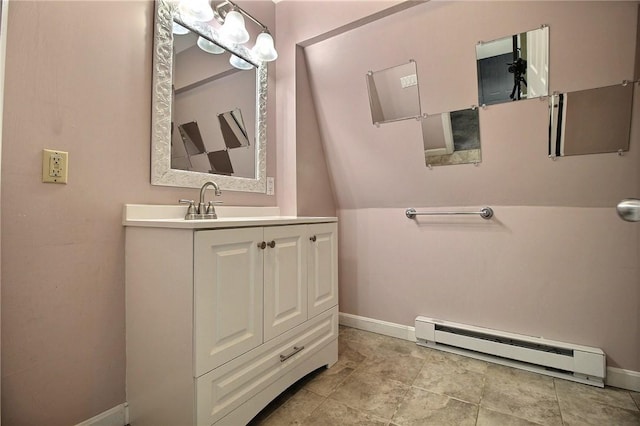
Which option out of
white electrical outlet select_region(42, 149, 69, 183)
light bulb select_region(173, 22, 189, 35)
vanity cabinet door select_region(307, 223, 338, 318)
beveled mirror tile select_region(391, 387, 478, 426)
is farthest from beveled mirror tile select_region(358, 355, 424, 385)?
light bulb select_region(173, 22, 189, 35)

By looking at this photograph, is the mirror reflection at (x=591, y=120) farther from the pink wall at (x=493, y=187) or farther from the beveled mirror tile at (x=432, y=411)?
the beveled mirror tile at (x=432, y=411)

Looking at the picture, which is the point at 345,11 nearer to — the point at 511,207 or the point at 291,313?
the point at 511,207

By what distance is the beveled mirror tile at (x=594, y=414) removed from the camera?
4.03 feet

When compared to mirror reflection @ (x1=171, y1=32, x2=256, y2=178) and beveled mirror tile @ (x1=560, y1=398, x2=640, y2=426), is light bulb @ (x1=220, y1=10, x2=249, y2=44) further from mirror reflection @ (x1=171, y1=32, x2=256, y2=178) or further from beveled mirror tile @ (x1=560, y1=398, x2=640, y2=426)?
beveled mirror tile @ (x1=560, y1=398, x2=640, y2=426)

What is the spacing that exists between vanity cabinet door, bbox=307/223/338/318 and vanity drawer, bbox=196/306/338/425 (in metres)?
0.08

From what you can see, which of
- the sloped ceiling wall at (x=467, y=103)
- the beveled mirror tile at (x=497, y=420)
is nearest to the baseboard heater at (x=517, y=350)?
the beveled mirror tile at (x=497, y=420)

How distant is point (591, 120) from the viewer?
1410 mm

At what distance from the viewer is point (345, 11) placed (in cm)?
165

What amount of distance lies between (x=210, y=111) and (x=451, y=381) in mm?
1872

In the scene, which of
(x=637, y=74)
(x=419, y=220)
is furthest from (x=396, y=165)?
(x=637, y=74)

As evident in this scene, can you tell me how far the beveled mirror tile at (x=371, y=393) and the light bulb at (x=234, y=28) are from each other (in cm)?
182

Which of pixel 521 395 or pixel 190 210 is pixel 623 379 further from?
pixel 190 210

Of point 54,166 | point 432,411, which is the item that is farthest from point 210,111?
point 432,411

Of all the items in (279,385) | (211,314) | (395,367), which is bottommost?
(395,367)
